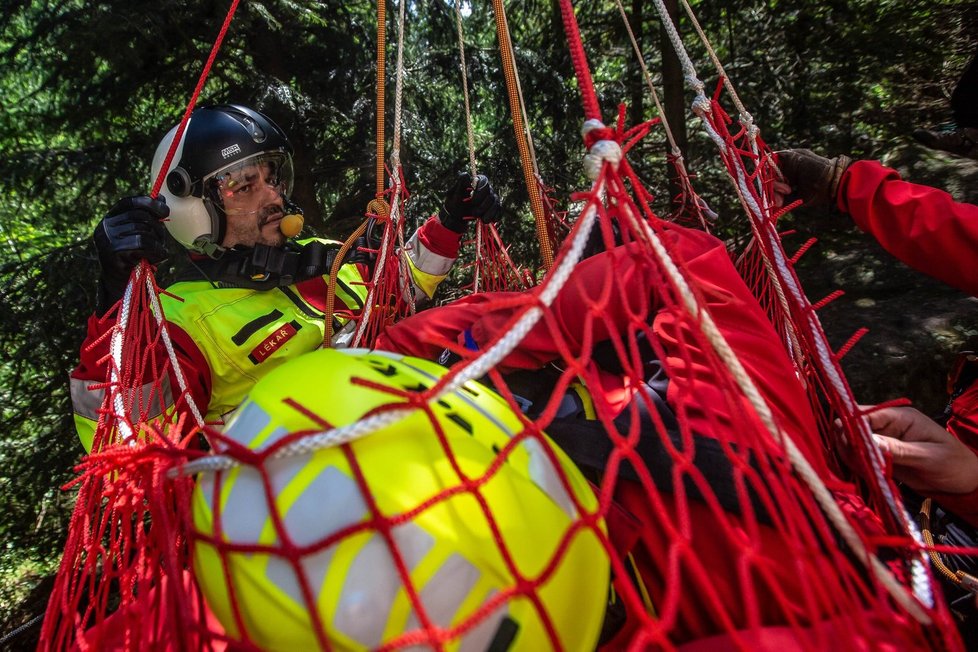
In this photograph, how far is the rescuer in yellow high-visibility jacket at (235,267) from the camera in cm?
226

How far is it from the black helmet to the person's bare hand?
254cm

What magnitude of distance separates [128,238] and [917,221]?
2499mm

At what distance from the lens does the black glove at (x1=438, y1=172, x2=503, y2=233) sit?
2.63 metres

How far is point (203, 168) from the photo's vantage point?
2328 millimetres

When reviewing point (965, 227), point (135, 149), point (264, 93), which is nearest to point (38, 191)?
point (135, 149)

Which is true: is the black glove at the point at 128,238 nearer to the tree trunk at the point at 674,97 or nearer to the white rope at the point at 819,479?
the white rope at the point at 819,479

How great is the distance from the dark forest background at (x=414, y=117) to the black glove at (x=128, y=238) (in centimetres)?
196

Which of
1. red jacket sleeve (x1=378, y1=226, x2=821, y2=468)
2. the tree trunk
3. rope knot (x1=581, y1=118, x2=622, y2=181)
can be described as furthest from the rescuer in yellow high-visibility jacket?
the tree trunk

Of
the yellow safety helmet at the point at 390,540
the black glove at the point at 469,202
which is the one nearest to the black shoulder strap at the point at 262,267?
the black glove at the point at 469,202

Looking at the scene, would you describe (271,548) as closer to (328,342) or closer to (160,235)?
(328,342)

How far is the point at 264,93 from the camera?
371 cm

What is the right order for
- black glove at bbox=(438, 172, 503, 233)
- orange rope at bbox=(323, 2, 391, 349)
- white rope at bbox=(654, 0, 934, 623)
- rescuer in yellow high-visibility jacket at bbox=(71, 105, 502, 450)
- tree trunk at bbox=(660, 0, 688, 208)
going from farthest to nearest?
tree trunk at bbox=(660, 0, 688, 208) → black glove at bbox=(438, 172, 503, 233) → rescuer in yellow high-visibility jacket at bbox=(71, 105, 502, 450) → orange rope at bbox=(323, 2, 391, 349) → white rope at bbox=(654, 0, 934, 623)

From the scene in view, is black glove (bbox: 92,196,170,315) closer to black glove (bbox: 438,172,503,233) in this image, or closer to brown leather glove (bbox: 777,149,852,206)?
black glove (bbox: 438,172,503,233)

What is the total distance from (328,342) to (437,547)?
102 cm
